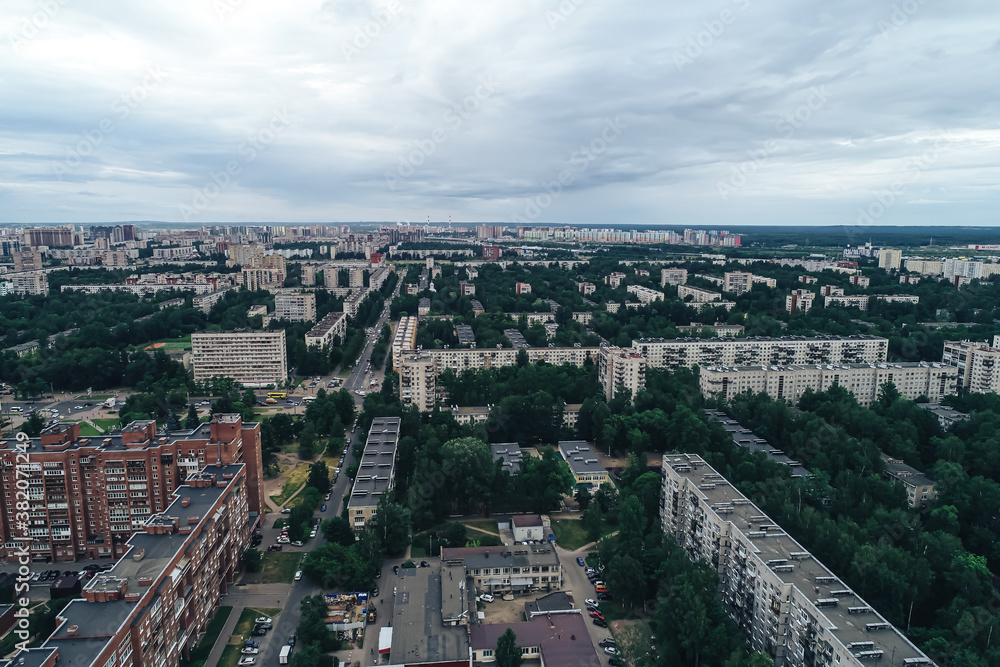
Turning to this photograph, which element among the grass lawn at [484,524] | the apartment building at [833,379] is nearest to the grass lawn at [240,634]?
the grass lawn at [484,524]

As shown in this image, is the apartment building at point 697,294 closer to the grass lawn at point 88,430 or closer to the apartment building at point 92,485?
the grass lawn at point 88,430

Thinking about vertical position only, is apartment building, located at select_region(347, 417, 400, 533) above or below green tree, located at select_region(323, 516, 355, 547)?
above

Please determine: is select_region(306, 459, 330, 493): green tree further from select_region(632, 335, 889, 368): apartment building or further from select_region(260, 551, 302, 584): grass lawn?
select_region(632, 335, 889, 368): apartment building

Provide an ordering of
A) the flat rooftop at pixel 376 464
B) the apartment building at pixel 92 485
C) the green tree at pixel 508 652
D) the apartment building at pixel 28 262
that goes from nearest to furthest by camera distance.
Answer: the green tree at pixel 508 652, the apartment building at pixel 92 485, the flat rooftop at pixel 376 464, the apartment building at pixel 28 262

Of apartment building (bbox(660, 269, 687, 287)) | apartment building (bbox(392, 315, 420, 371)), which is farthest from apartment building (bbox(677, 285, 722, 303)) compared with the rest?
apartment building (bbox(392, 315, 420, 371))

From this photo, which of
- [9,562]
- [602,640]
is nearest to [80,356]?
[9,562]

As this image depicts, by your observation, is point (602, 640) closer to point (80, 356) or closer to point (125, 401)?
point (125, 401)

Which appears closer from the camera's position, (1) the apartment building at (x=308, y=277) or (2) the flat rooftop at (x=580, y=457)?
(2) the flat rooftop at (x=580, y=457)
